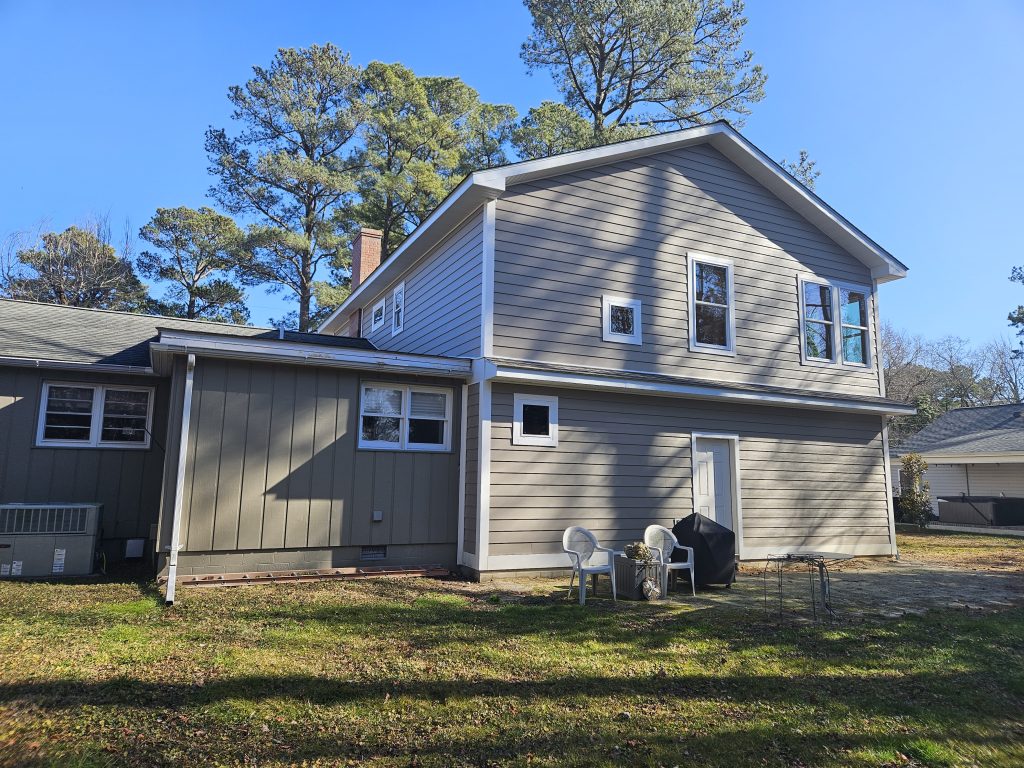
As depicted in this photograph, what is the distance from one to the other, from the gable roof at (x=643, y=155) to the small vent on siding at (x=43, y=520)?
21.1ft

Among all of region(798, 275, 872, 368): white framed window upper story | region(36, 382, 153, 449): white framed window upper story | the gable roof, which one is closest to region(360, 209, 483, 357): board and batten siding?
the gable roof

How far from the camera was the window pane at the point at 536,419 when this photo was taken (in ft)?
29.8

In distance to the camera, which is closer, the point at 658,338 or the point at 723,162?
the point at 658,338

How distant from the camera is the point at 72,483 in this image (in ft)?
31.9

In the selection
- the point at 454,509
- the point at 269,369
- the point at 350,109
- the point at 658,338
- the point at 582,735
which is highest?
the point at 350,109

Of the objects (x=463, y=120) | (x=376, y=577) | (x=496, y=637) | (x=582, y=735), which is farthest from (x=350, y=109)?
(x=582, y=735)

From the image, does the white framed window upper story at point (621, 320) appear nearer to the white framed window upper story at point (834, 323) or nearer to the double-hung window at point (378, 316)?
the white framed window upper story at point (834, 323)

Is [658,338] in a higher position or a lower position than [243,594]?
higher

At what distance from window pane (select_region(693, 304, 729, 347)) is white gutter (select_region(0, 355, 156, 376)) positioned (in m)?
8.95

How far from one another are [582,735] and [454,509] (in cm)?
562

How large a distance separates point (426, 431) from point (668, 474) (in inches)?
156

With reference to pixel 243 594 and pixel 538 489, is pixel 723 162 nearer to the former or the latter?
pixel 538 489

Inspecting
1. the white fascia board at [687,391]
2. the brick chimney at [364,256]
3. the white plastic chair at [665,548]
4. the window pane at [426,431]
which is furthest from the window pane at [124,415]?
the white plastic chair at [665,548]

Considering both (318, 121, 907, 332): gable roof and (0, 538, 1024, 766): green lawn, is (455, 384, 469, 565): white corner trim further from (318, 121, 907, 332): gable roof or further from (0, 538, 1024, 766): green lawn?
(318, 121, 907, 332): gable roof
